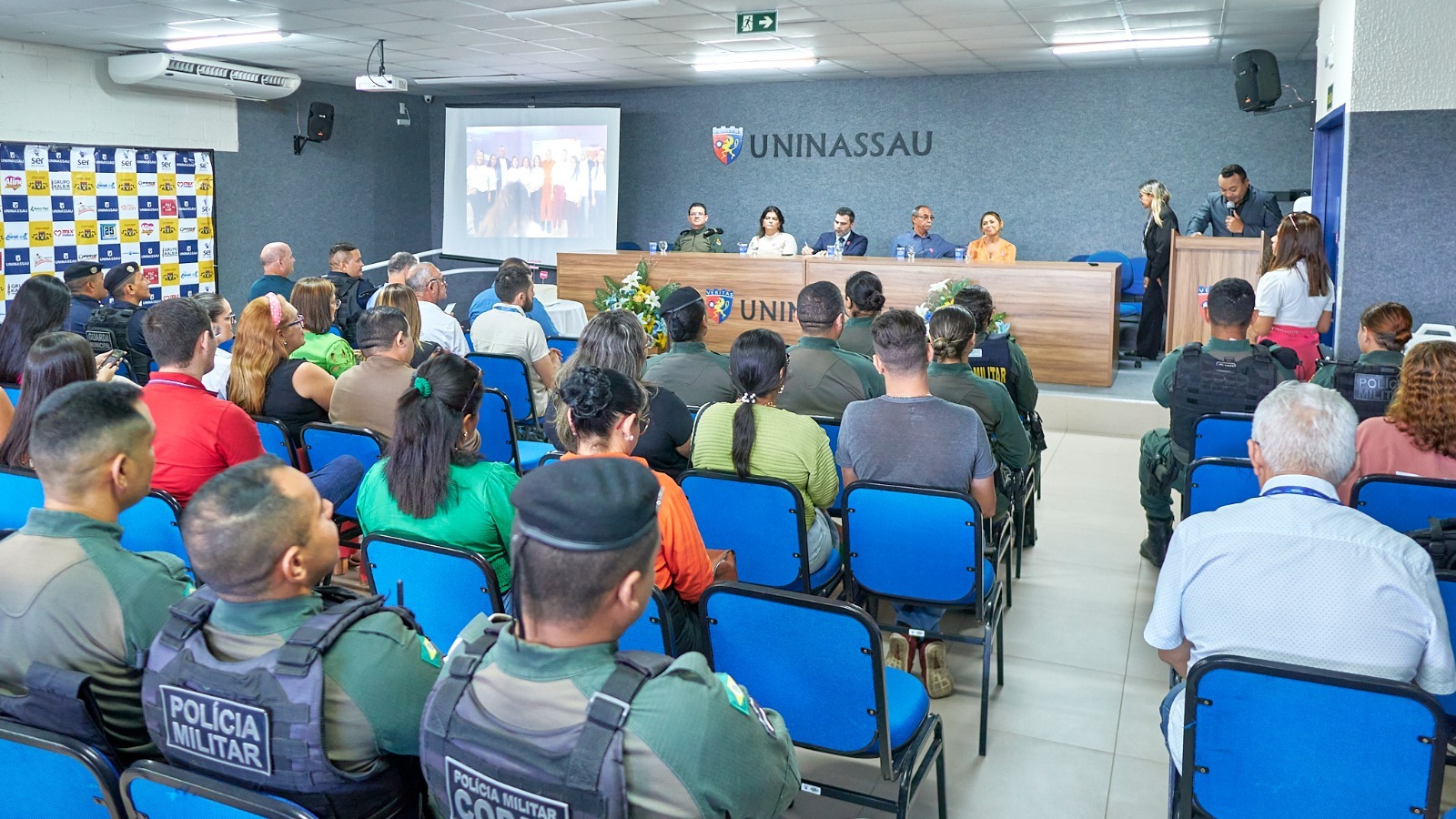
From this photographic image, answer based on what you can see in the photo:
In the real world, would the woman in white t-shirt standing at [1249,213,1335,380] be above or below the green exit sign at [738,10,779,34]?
below

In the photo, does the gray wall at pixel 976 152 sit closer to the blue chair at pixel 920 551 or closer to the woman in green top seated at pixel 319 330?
the woman in green top seated at pixel 319 330

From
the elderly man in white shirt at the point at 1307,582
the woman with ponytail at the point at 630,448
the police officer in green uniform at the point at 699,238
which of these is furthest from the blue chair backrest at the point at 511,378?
the police officer in green uniform at the point at 699,238

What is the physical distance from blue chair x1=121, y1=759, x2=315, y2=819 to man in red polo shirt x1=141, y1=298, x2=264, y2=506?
1698 millimetres

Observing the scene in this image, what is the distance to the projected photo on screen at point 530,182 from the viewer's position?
39.0 feet

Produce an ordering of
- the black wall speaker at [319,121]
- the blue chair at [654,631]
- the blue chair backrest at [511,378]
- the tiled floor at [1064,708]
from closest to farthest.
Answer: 1. the blue chair at [654,631]
2. the tiled floor at [1064,708]
3. the blue chair backrest at [511,378]
4. the black wall speaker at [319,121]

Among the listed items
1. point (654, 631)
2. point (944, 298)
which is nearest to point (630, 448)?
point (654, 631)

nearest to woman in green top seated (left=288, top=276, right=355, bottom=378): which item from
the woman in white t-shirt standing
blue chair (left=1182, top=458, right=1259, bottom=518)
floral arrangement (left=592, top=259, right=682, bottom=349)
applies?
floral arrangement (left=592, top=259, right=682, bottom=349)

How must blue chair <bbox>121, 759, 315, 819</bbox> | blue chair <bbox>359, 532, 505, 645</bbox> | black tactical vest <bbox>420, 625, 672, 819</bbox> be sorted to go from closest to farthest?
1. black tactical vest <bbox>420, 625, 672, 819</bbox>
2. blue chair <bbox>121, 759, 315, 819</bbox>
3. blue chair <bbox>359, 532, 505, 645</bbox>

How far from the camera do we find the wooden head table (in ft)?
24.9

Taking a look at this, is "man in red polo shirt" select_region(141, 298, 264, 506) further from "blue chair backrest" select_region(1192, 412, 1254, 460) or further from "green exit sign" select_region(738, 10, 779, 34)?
"green exit sign" select_region(738, 10, 779, 34)

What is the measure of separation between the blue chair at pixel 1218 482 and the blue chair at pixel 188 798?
8.87ft

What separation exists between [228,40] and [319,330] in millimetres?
5220

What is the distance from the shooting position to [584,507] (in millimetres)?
1272

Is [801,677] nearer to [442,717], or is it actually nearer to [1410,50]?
[442,717]
